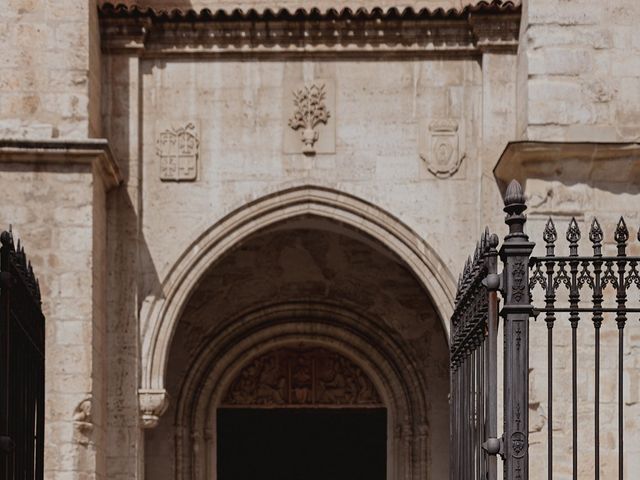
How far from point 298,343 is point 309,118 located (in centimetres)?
307

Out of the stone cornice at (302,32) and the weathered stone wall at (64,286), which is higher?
the stone cornice at (302,32)

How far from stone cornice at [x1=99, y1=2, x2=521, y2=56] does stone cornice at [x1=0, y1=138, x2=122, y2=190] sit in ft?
4.25

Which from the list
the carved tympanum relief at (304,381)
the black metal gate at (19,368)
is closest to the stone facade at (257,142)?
the carved tympanum relief at (304,381)

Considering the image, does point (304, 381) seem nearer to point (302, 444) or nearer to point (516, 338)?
point (302, 444)

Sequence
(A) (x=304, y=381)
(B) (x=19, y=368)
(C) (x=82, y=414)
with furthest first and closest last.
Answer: (A) (x=304, y=381) < (C) (x=82, y=414) < (B) (x=19, y=368)

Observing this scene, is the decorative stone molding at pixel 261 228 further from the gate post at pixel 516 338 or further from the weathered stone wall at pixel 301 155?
the gate post at pixel 516 338

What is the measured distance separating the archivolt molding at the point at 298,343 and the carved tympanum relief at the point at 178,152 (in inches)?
97.5

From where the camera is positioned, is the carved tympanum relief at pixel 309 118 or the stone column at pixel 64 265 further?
the carved tympanum relief at pixel 309 118

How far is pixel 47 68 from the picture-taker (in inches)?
502

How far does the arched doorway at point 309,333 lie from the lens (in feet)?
50.5

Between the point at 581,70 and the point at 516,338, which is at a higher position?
the point at 581,70

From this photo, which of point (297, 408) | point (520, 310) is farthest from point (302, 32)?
point (520, 310)

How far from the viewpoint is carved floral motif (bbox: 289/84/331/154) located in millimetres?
13414

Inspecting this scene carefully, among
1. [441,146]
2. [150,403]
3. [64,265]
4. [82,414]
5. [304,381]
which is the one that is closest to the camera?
[82,414]
